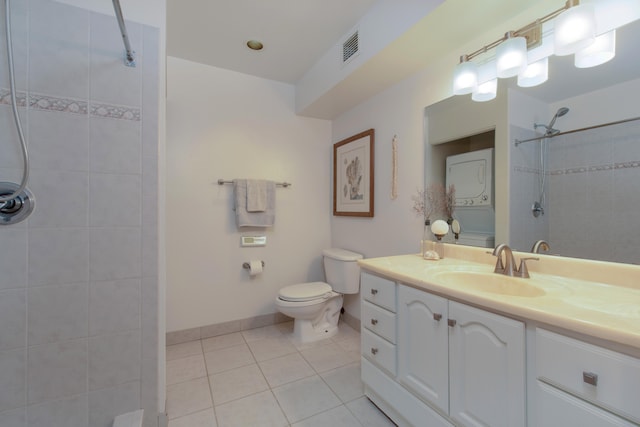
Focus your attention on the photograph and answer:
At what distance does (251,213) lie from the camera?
93.7 inches

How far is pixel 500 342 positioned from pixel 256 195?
1.99 meters

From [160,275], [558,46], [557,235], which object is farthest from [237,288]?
[558,46]

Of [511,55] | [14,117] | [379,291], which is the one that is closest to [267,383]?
[379,291]

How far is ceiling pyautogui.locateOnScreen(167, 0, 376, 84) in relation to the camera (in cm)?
162

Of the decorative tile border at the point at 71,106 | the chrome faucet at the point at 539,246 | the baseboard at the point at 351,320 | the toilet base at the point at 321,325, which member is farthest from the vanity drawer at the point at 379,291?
the decorative tile border at the point at 71,106

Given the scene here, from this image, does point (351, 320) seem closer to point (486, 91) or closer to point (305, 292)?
point (305, 292)

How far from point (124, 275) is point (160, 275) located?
15 centimetres

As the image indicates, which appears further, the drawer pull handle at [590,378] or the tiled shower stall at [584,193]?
the tiled shower stall at [584,193]

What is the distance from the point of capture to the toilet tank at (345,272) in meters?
2.31

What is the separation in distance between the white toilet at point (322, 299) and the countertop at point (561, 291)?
0.81m

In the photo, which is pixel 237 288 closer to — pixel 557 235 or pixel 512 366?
pixel 512 366

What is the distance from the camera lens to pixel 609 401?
0.67 m

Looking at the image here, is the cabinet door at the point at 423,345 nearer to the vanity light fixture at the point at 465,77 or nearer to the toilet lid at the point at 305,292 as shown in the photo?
the toilet lid at the point at 305,292

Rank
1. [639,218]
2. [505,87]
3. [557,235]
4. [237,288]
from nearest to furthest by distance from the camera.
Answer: [639,218] → [557,235] → [505,87] → [237,288]
